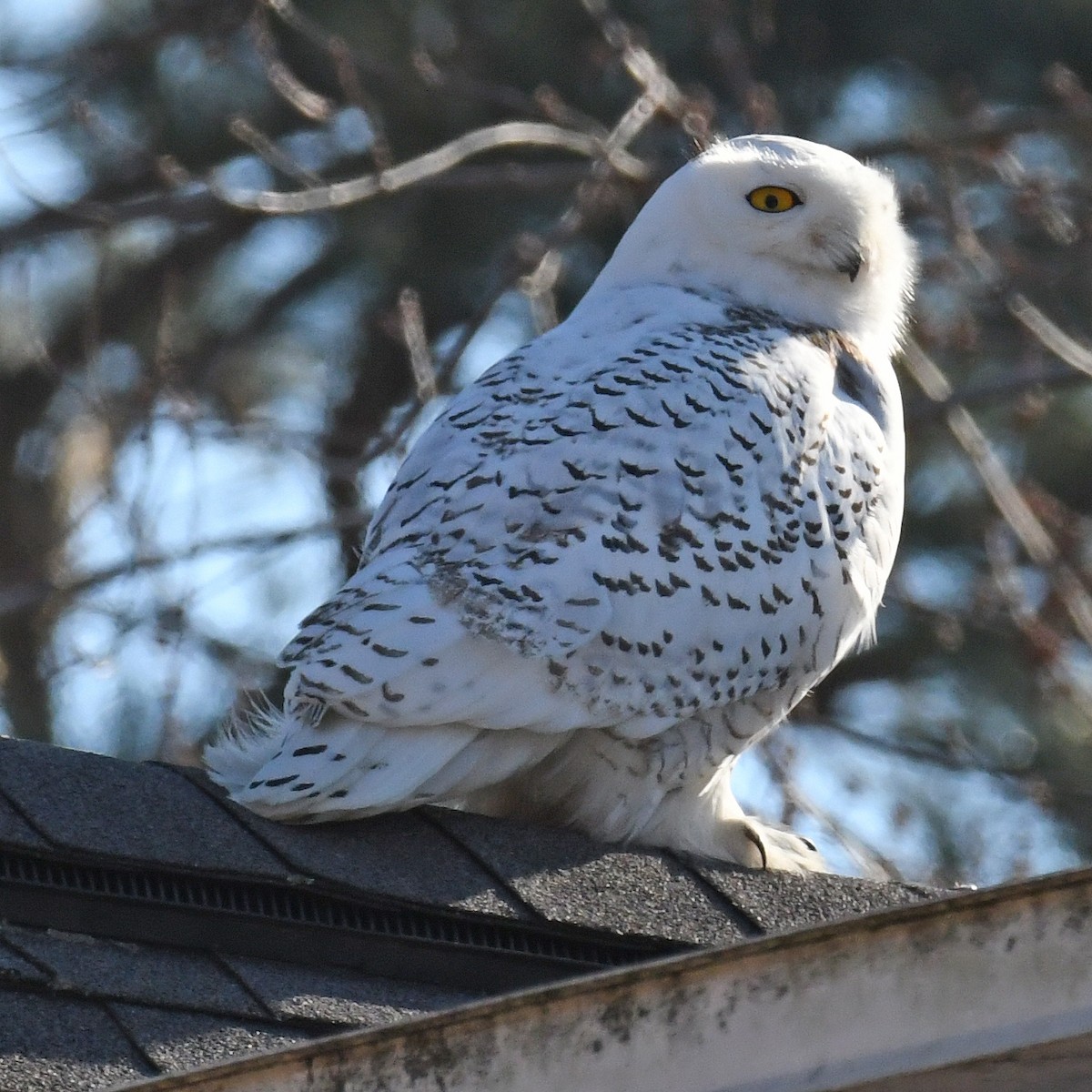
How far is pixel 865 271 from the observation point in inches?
158

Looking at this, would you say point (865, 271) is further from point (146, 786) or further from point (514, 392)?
point (146, 786)

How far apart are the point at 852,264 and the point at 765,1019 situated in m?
2.16

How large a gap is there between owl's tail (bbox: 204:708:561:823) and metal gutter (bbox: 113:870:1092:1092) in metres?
0.72

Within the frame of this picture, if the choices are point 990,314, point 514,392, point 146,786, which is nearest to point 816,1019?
point 146,786

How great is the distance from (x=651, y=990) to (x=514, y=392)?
1.57 meters

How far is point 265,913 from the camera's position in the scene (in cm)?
257

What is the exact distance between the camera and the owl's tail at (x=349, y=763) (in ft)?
9.02

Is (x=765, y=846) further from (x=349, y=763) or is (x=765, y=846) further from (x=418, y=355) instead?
(x=418, y=355)

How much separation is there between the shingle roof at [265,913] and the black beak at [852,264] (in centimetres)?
136

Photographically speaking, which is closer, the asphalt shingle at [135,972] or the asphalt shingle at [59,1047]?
the asphalt shingle at [59,1047]

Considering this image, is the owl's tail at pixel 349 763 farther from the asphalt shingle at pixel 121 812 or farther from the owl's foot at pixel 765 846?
the owl's foot at pixel 765 846

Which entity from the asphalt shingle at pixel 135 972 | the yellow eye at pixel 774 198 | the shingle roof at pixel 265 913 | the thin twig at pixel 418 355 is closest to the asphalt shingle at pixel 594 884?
the shingle roof at pixel 265 913

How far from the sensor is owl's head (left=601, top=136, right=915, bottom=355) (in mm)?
3969

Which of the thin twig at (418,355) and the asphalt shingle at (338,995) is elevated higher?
the asphalt shingle at (338,995)
